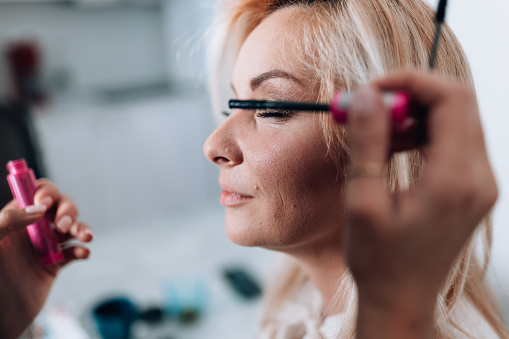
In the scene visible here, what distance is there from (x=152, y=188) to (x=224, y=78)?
1803 mm

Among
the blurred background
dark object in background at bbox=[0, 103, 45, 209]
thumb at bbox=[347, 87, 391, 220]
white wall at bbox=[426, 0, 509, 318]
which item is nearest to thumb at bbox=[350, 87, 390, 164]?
thumb at bbox=[347, 87, 391, 220]

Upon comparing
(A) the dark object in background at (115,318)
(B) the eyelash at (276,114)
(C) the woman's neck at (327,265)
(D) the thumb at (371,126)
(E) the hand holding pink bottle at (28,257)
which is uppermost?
(D) the thumb at (371,126)

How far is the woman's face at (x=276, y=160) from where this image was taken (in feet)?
1.61

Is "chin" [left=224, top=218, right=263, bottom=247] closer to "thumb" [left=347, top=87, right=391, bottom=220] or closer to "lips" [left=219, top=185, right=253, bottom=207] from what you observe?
"lips" [left=219, top=185, right=253, bottom=207]

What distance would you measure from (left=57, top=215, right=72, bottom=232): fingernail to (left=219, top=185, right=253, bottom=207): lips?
22cm

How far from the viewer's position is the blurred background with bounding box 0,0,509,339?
2.66 ft

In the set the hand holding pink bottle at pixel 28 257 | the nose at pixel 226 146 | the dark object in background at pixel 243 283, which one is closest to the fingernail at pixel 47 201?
the hand holding pink bottle at pixel 28 257

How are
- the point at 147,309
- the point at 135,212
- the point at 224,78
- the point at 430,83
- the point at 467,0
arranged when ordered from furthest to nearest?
the point at 135,212 < the point at 147,309 < the point at 224,78 < the point at 467,0 < the point at 430,83

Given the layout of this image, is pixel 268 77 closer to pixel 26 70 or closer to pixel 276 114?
pixel 276 114

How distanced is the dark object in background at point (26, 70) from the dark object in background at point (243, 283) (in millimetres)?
1863

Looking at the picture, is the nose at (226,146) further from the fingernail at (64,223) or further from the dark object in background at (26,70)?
the dark object in background at (26,70)

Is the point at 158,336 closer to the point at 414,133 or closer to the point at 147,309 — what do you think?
the point at 147,309

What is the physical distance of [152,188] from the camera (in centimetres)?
238

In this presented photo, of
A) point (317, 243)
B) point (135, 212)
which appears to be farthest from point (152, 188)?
point (317, 243)
